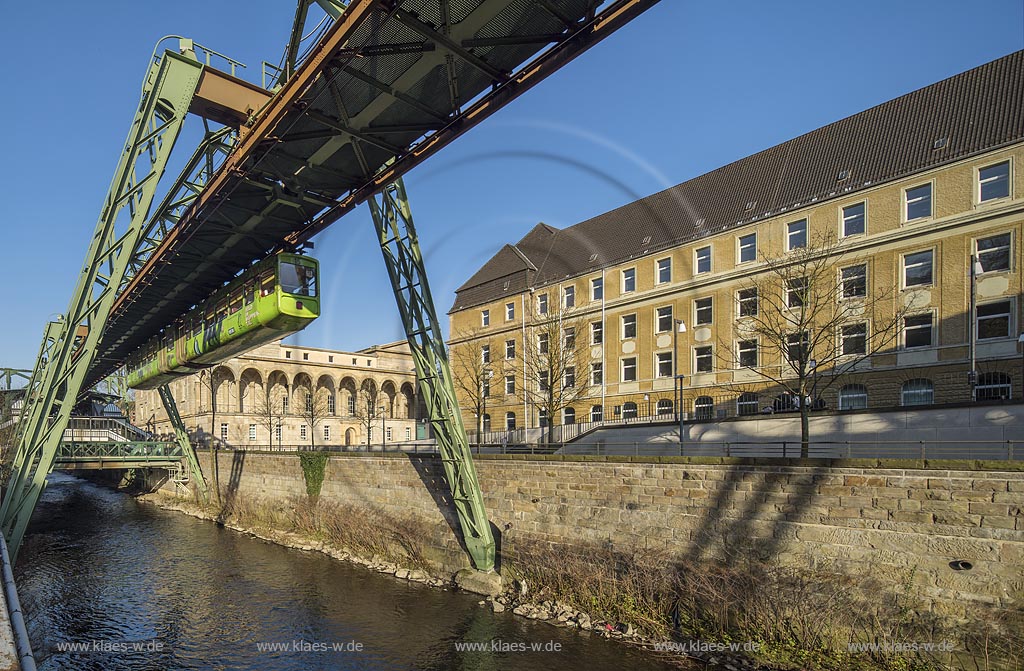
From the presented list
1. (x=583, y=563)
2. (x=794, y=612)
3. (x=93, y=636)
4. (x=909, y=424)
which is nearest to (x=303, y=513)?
(x=93, y=636)

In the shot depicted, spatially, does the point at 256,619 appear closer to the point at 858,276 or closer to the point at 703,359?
the point at 703,359

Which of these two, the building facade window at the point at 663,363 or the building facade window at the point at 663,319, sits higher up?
the building facade window at the point at 663,319

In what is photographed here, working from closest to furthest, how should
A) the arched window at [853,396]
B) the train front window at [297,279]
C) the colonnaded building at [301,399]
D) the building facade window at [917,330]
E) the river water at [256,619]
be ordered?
the river water at [256,619]
the train front window at [297,279]
the building facade window at [917,330]
the arched window at [853,396]
the colonnaded building at [301,399]

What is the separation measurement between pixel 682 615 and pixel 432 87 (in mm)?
13801

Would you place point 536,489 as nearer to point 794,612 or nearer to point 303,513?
point 794,612

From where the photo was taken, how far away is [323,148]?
47.9ft

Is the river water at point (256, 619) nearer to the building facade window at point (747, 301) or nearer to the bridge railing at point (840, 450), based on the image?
the bridge railing at point (840, 450)

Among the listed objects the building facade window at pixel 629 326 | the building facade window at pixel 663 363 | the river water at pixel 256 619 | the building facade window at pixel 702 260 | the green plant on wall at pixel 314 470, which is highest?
the building facade window at pixel 702 260

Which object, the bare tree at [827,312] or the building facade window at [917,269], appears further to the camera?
the building facade window at [917,269]

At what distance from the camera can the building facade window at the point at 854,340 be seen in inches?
1143

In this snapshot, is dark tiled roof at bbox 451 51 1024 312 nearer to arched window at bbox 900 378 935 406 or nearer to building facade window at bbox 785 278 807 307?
building facade window at bbox 785 278 807 307

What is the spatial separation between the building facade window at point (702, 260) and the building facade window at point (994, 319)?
1338 centimetres

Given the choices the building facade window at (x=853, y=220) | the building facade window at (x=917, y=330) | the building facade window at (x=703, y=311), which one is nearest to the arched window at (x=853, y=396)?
the building facade window at (x=917, y=330)

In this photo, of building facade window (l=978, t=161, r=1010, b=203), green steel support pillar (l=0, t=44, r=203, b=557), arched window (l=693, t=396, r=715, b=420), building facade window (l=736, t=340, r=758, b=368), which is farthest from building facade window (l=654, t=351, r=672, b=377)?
green steel support pillar (l=0, t=44, r=203, b=557)
